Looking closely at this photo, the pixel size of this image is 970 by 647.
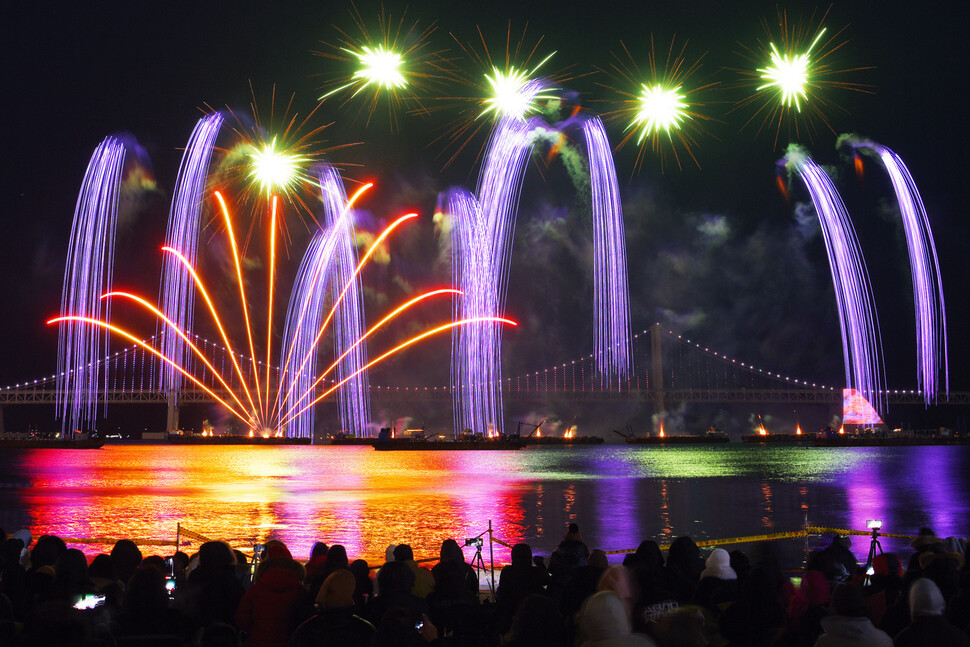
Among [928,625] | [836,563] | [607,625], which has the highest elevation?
[607,625]

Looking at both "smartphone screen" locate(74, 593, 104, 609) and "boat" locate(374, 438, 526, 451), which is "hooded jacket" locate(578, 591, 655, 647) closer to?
"smartphone screen" locate(74, 593, 104, 609)

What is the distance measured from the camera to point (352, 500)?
33938 millimetres

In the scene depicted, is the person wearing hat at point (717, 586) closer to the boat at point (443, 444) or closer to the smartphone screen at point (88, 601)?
the smartphone screen at point (88, 601)

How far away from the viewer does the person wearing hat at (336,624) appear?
4828mm

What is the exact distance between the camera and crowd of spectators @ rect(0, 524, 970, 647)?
464 centimetres

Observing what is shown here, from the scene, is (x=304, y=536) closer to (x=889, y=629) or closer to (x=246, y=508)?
(x=246, y=508)

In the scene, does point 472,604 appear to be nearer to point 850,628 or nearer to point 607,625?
point 607,625

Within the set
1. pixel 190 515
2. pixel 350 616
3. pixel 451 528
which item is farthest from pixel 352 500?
pixel 350 616

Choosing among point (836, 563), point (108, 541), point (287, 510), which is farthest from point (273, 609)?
point (287, 510)

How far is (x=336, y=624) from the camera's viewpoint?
4.87 metres

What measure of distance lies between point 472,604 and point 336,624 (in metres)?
1.61

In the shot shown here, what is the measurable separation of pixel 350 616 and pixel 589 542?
1586cm

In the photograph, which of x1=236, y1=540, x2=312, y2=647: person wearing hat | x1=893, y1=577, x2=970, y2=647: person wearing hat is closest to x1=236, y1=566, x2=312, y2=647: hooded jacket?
x1=236, y1=540, x2=312, y2=647: person wearing hat

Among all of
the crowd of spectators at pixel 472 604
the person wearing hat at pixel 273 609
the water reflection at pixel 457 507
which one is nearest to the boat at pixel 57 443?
the water reflection at pixel 457 507
